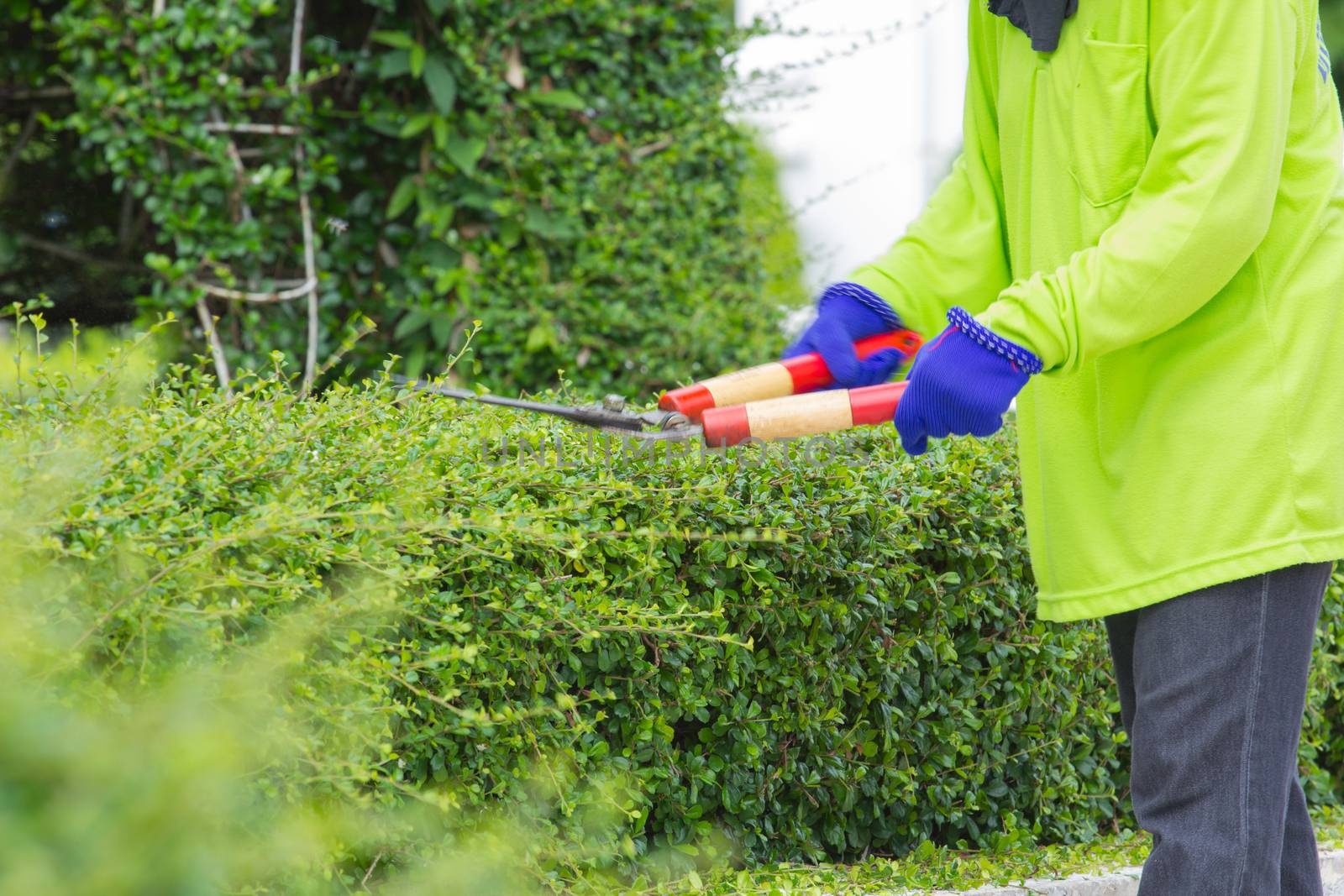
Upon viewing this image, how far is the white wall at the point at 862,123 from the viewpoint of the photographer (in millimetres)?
9688

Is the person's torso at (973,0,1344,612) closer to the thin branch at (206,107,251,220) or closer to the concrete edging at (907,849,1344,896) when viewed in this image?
the concrete edging at (907,849,1344,896)

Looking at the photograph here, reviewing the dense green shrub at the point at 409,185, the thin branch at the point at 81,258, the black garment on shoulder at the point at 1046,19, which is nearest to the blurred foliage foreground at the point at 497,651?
the black garment on shoulder at the point at 1046,19

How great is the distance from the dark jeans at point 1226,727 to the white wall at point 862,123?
722 cm

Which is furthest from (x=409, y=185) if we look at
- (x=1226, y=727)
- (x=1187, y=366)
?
(x=1226, y=727)

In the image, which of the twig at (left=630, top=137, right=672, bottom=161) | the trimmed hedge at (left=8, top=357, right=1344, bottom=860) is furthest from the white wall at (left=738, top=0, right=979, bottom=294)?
the trimmed hedge at (left=8, top=357, right=1344, bottom=860)

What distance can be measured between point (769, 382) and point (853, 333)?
0.58 feet

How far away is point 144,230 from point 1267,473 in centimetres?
439

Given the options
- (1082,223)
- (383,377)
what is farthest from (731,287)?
(1082,223)

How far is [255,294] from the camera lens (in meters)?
5.00

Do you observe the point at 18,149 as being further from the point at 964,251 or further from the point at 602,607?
the point at 964,251

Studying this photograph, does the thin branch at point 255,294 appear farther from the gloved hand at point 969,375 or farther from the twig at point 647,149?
the gloved hand at point 969,375

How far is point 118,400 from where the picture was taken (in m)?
2.32

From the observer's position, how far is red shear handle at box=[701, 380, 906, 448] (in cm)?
211

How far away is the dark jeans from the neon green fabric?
57 millimetres
